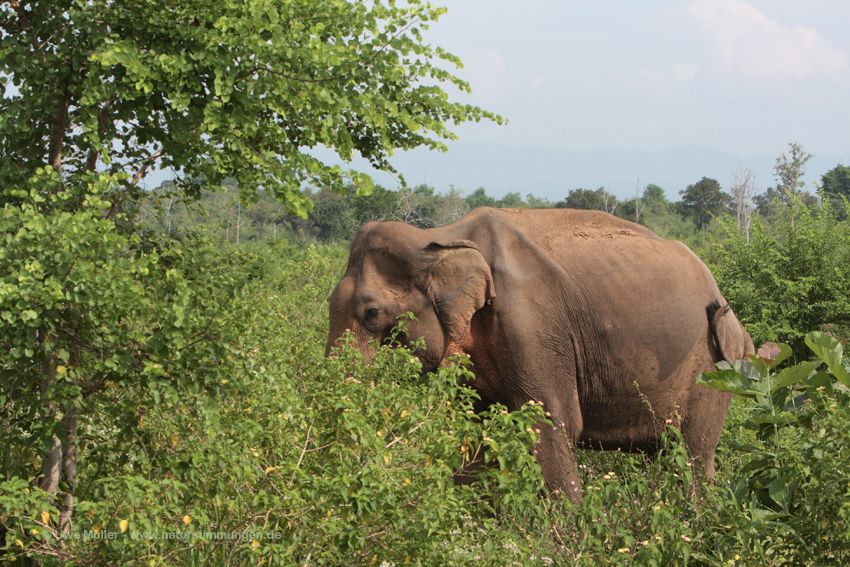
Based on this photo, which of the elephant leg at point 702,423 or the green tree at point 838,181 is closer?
the elephant leg at point 702,423

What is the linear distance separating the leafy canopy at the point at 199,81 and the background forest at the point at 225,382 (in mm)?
15

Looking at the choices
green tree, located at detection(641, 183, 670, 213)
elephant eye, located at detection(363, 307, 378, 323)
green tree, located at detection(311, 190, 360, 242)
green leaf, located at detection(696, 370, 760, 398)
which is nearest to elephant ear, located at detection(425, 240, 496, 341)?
elephant eye, located at detection(363, 307, 378, 323)

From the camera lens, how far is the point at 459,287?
5.47m

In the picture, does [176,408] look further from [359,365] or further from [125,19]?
[125,19]

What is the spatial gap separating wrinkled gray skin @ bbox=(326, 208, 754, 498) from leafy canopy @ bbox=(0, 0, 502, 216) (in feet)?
5.83

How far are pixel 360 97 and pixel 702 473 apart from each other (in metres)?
3.51

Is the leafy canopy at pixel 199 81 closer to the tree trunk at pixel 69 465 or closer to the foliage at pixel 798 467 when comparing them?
the tree trunk at pixel 69 465

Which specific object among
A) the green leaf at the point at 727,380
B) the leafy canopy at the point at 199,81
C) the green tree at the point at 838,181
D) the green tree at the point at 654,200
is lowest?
the green leaf at the point at 727,380

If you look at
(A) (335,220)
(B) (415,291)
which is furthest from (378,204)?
(B) (415,291)

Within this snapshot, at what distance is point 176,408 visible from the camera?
3998 mm

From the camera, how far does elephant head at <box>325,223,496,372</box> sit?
5.50 meters

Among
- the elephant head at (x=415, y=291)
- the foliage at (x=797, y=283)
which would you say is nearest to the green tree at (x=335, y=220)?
the foliage at (x=797, y=283)

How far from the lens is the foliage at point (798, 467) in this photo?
3506 millimetres

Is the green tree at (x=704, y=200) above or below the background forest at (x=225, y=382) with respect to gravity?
above
